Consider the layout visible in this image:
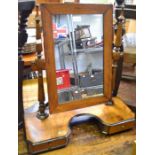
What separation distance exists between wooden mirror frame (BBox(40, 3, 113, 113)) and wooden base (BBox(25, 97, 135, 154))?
47 millimetres

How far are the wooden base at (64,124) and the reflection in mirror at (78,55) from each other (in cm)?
9

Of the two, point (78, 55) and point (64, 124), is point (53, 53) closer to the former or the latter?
point (78, 55)

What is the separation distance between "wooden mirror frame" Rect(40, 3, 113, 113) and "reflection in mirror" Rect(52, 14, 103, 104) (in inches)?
0.7

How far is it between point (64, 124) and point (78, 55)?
12.2 inches

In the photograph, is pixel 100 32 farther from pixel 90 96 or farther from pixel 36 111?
pixel 36 111

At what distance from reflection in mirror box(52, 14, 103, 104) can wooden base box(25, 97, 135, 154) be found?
86mm

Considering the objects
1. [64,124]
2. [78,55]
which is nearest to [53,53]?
[78,55]

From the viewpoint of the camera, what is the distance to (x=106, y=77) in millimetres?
1086

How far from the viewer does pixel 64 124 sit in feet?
3.27

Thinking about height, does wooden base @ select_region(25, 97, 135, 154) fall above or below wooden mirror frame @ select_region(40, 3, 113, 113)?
below

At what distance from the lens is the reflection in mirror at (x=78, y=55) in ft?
3.12

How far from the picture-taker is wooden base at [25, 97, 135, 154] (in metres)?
0.91

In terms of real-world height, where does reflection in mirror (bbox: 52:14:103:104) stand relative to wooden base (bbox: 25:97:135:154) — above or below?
above
